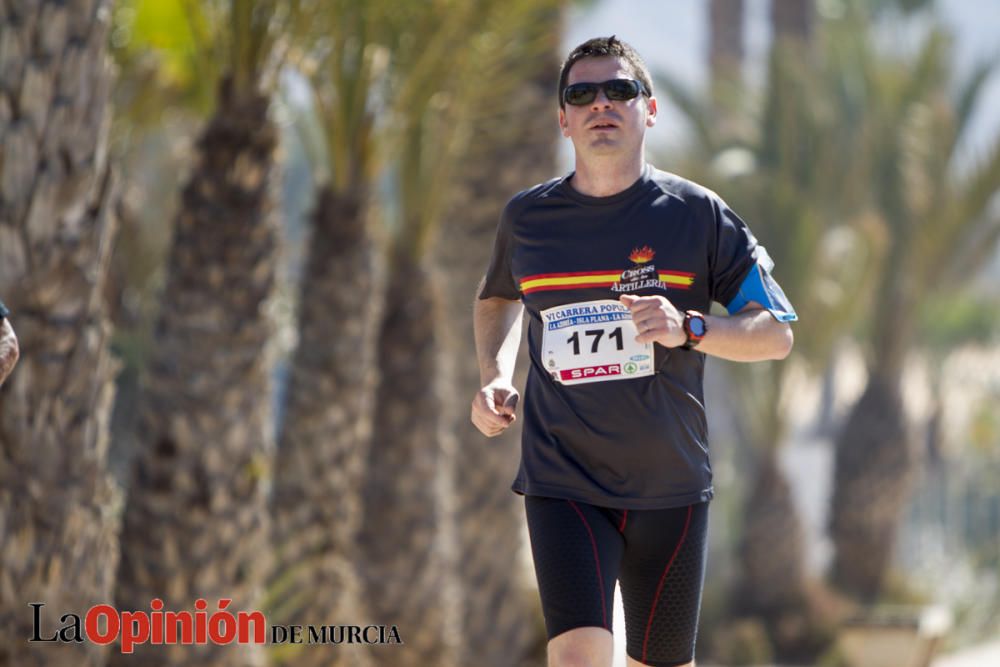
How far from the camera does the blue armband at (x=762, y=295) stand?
145 inches

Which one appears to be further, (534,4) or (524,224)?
(534,4)

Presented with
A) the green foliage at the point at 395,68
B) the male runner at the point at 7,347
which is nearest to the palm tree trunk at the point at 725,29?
the green foliage at the point at 395,68

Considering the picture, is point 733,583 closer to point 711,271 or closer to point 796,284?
point 796,284

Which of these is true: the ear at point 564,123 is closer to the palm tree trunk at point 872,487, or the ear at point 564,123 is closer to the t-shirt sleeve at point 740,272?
the t-shirt sleeve at point 740,272

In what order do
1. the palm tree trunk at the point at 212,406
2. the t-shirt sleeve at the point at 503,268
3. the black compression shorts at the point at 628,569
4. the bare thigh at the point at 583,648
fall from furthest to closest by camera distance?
the palm tree trunk at the point at 212,406 → the t-shirt sleeve at the point at 503,268 → the black compression shorts at the point at 628,569 → the bare thigh at the point at 583,648

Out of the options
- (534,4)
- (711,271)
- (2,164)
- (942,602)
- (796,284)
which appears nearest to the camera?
(711,271)

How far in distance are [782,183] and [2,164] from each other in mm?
12348

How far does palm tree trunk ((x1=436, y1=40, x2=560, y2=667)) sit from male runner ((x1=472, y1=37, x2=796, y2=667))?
660 cm

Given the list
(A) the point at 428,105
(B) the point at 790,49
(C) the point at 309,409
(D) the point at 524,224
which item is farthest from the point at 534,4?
(B) the point at 790,49

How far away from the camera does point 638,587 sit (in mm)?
3877

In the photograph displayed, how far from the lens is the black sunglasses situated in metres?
3.69

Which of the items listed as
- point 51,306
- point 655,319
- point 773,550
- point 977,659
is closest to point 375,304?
point 51,306

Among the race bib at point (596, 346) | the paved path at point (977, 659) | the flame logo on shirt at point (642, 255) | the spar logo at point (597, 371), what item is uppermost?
the flame logo on shirt at point (642, 255)

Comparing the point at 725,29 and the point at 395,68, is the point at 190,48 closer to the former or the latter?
the point at 395,68
